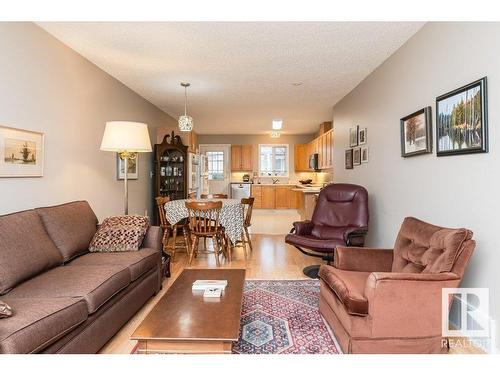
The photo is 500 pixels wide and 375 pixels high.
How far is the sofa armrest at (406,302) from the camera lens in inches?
71.2

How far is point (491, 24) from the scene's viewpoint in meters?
2.01

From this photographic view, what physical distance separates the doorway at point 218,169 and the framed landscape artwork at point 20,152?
24.3ft

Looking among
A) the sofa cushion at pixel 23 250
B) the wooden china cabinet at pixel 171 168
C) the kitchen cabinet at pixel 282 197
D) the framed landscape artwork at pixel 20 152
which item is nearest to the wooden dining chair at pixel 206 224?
the framed landscape artwork at pixel 20 152

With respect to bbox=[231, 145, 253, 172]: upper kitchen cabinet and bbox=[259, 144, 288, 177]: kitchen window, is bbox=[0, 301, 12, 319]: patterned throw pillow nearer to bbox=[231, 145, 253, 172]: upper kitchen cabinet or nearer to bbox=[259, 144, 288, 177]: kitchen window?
bbox=[231, 145, 253, 172]: upper kitchen cabinet

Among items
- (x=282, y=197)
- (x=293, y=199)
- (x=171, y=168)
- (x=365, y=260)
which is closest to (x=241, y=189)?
(x=282, y=197)

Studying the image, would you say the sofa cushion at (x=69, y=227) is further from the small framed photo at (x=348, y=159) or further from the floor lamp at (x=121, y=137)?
the small framed photo at (x=348, y=159)

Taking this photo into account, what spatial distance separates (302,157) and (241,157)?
1.91 metres

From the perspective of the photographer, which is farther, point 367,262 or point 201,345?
point 367,262

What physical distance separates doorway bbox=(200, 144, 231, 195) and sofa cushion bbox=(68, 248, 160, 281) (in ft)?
24.3

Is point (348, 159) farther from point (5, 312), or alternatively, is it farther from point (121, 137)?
point (5, 312)
